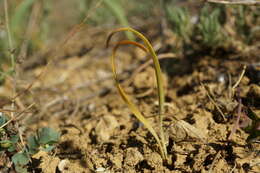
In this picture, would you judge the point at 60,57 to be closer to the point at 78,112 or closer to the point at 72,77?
the point at 72,77

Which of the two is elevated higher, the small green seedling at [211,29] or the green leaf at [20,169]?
the small green seedling at [211,29]

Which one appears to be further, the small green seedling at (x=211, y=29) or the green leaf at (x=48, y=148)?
the small green seedling at (x=211, y=29)

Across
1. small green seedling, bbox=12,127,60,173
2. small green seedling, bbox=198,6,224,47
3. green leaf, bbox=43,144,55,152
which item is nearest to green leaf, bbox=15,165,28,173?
small green seedling, bbox=12,127,60,173

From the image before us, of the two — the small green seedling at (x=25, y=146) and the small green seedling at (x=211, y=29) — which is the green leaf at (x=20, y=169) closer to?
the small green seedling at (x=25, y=146)

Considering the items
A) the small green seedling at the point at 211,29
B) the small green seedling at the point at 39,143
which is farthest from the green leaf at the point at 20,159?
the small green seedling at the point at 211,29

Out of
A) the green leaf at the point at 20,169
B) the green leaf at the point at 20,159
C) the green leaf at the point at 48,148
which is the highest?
the green leaf at the point at 48,148

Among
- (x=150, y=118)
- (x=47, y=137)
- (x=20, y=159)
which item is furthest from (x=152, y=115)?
(x=20, y=159)

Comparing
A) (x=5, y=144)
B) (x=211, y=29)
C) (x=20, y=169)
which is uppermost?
(x=211, y=29)

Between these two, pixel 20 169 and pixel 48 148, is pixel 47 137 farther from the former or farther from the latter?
pixel 20 169
